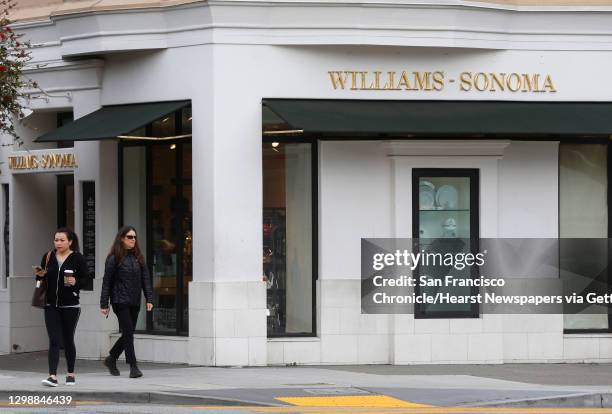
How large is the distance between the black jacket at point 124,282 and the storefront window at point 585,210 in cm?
651

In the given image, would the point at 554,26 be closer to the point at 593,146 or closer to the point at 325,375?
the point at 593,146

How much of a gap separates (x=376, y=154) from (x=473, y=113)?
4.75 ft

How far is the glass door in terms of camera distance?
18906 mm

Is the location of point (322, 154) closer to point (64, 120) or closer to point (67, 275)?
point (67, 275)

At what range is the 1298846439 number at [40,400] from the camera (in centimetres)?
1425

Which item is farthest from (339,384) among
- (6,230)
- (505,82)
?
(6,230)

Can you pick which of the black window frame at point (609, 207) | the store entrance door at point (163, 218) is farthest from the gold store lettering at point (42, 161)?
the black window frame at point (609, 207)

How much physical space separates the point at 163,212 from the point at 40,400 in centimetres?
538

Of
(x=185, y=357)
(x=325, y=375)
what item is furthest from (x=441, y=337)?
A: (x=185, y=357)

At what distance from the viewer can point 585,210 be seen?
19.6m

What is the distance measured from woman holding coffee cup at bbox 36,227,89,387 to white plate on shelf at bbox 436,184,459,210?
5.68 meters

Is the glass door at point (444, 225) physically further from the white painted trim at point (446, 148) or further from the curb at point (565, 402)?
the curb at point (565, 402)

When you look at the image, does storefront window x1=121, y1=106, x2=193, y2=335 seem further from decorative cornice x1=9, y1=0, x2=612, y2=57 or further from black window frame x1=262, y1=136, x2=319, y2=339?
black window frame x1=262, y1=136, x2=319, y2=339

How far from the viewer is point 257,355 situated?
18.3m
